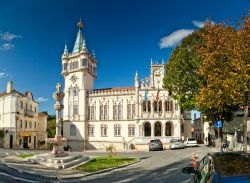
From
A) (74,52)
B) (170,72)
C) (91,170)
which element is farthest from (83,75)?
(91,170)

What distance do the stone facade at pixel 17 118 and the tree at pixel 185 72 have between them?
31.8m

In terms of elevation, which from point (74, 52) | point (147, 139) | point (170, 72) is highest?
point (74, 52)

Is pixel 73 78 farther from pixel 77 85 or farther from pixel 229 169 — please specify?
pixel 229 169

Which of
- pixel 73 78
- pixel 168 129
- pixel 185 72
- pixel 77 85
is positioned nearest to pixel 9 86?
pixel 73 78

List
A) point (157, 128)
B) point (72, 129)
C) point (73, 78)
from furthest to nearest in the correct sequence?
point (73, 78) → point (72, 129) → point (157, 128)

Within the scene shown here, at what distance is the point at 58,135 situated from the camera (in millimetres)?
25844

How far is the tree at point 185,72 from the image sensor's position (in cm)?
3662

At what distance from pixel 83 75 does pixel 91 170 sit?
43.2 metres

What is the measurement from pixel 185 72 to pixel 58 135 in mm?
18152

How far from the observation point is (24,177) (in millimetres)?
17156

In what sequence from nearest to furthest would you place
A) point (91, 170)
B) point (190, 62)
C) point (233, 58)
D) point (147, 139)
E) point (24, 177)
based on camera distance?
point (24, 177)
point (233, 58)
point (91, 170)
point (190, 62)
point (147, 139)

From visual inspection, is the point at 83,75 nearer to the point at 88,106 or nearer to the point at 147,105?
the point at 88,106

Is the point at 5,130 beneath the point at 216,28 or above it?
beneath

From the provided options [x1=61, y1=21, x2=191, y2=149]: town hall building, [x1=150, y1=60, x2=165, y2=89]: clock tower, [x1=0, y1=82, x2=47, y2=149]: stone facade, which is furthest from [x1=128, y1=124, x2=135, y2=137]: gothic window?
[x1=0, y1=82, x2=47, y2=149]: stone facade
